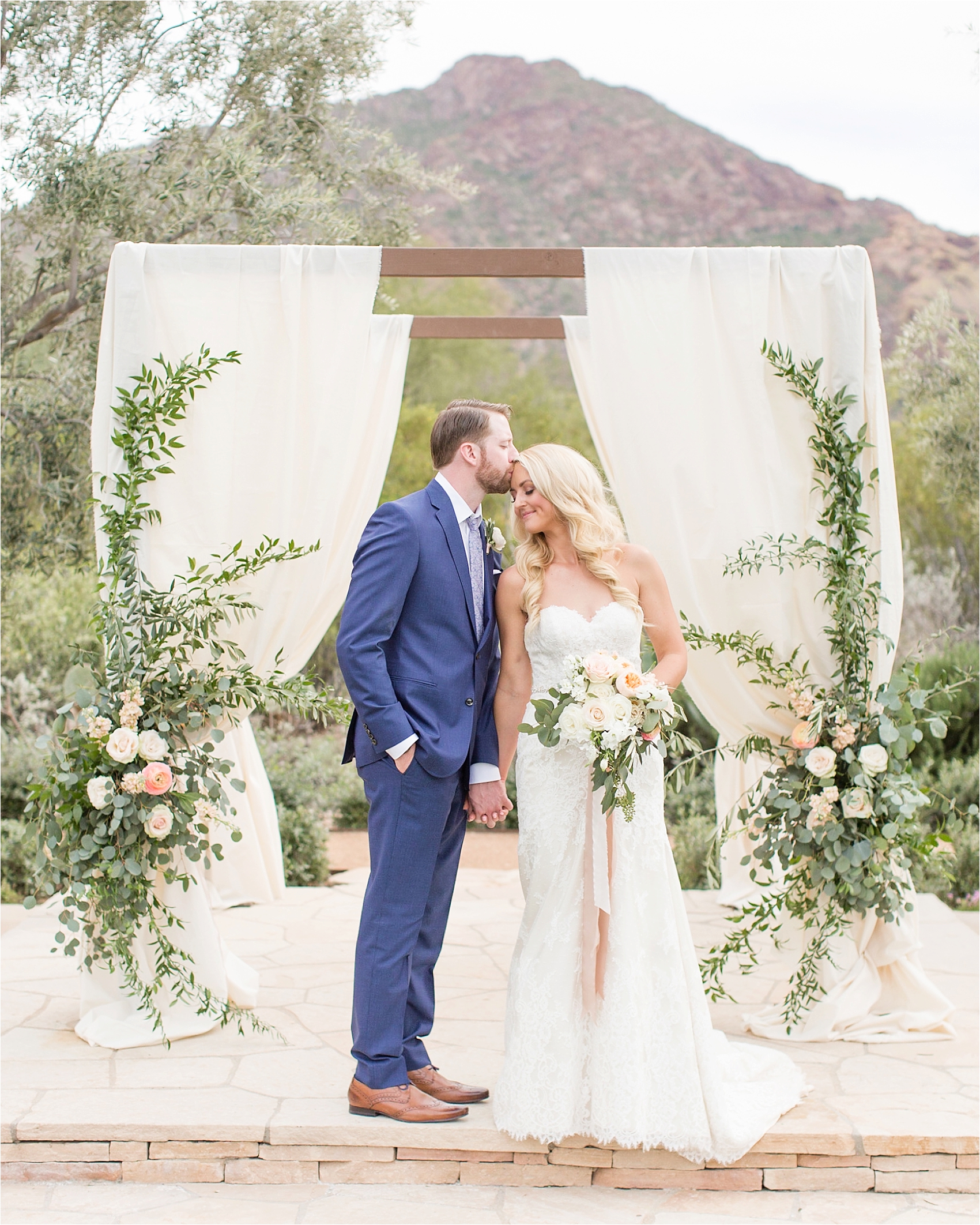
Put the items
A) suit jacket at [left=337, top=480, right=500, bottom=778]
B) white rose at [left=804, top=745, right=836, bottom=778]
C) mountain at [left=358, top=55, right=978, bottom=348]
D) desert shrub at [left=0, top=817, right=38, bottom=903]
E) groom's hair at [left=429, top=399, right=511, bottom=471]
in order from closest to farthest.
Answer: suit jacket at [left=337, top=480, right=500, bottom=778], groom's hair at [left=429, top=399, right=511, bottom=471], white rose at [left=804, top=745, right=836, bottom=778], desert shrub at [left=0, top=817, right=38, bottom=903], mountain at [left=358, top=55, right=978, bottom=348]

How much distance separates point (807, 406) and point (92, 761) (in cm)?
258

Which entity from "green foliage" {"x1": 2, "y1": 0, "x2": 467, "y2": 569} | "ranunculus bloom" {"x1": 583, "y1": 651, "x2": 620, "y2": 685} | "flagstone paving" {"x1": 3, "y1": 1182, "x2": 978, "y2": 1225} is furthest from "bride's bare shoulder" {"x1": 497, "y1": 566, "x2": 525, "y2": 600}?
"green foliage" {"x1": 2, "y1": 0, "x2": 467, "y2": 569}

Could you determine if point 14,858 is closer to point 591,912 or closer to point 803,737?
point 591,912


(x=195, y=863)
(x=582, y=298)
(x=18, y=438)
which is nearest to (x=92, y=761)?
(x=195, y=863)

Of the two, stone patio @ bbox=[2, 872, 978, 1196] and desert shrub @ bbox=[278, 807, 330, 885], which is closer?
stone patio @ bbox=[2, 872, 978, 1196]

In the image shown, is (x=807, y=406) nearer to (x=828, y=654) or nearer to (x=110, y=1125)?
(x=828, y=654)

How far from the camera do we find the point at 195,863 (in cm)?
370

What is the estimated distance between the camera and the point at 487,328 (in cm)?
406

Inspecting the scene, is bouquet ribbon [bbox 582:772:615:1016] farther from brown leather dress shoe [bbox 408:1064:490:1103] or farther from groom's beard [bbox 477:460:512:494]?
groom's beard [bbox 477:460:512:494]

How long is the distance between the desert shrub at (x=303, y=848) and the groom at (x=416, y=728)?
10.0ft

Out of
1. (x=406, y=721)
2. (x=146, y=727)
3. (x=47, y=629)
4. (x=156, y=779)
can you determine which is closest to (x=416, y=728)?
(x=406, y=721)

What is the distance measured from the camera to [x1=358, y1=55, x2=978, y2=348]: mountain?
3291 centimetres

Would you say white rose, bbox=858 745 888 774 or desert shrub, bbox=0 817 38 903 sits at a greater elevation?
white rose, bbox=858 745 888 774

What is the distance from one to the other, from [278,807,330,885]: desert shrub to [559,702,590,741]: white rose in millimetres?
3706
